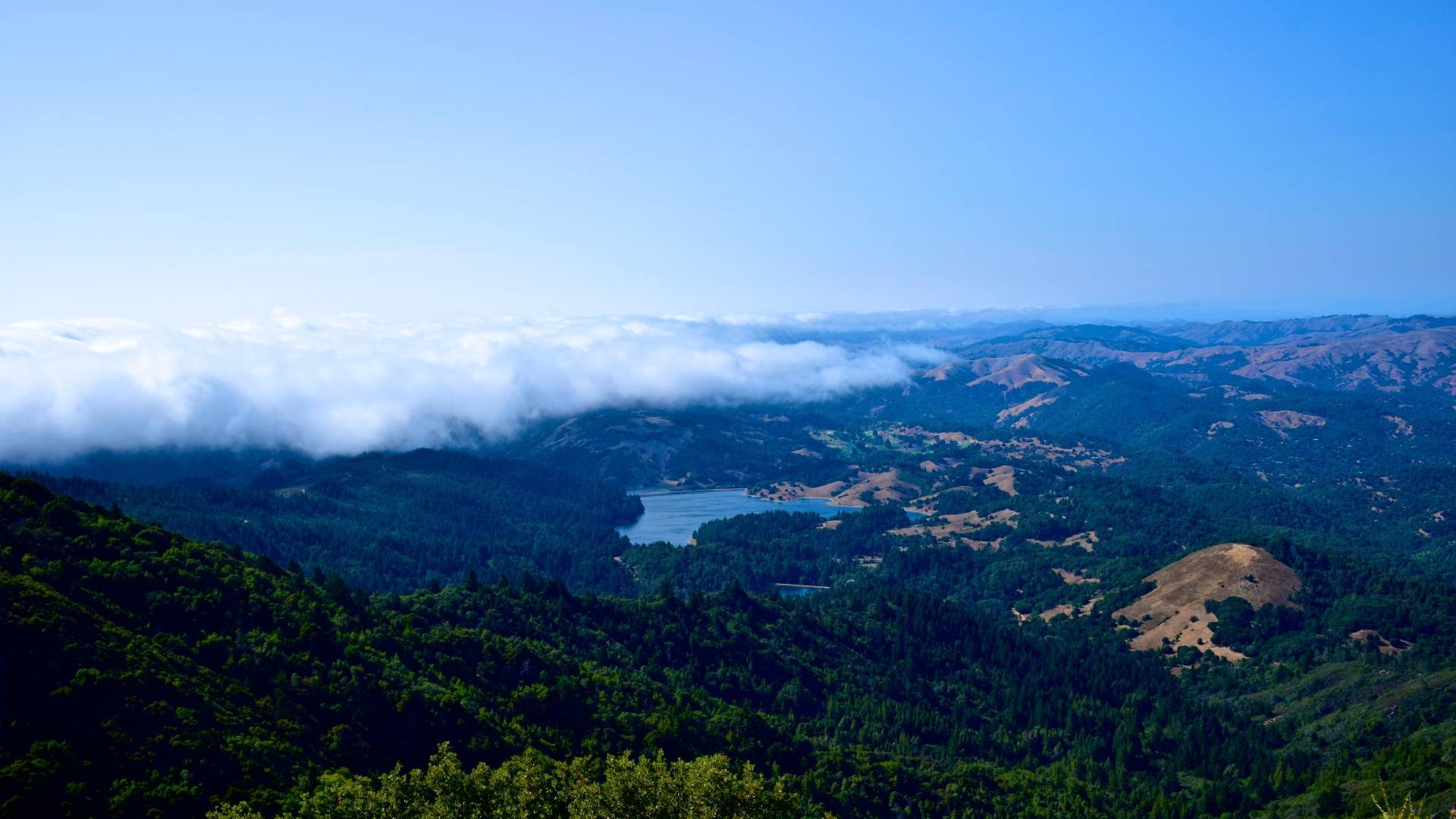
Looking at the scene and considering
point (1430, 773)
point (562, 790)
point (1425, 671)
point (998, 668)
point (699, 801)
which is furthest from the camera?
point (998, 668)

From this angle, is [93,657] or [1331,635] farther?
[1331,635]

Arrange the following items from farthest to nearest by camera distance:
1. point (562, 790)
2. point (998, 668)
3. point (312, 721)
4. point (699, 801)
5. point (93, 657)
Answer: point (998, 668) → point (312, 721) → point (93, 657) → point (562, 790) → point (699, 801)

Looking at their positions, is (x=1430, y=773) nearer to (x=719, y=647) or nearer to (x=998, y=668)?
(x=998, y=668)

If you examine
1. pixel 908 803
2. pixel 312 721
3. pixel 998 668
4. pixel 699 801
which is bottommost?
pixel 998 668

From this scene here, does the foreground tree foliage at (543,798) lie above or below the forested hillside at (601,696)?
above

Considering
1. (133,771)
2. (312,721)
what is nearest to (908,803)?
(312,721)

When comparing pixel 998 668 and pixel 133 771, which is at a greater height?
pixel 133 771

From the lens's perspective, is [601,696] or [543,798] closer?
[543,798]

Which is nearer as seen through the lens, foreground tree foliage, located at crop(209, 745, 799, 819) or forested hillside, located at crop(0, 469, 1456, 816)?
foreground tree foliage, located at crop(209, 745, 799, 819)

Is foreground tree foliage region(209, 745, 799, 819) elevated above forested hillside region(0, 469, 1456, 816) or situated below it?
above

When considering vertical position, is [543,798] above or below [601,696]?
above

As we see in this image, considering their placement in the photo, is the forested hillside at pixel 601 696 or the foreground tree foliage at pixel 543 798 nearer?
the foreground tree foliage at pixel 543 798
